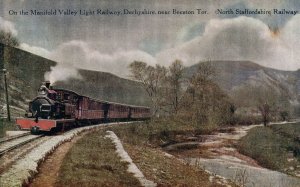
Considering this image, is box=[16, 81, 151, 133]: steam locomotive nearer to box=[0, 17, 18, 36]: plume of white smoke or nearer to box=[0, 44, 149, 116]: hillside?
box=[0, 44, 149, 116]: hillside

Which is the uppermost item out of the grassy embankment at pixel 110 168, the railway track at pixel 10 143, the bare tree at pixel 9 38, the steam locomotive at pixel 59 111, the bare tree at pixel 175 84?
the bare tree at pixel 9 38

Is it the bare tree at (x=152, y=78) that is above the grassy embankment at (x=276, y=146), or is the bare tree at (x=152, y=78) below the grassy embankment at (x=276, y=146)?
above

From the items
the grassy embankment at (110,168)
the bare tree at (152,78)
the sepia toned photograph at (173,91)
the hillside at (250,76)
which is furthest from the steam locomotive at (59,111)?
the hillside at (250,76)

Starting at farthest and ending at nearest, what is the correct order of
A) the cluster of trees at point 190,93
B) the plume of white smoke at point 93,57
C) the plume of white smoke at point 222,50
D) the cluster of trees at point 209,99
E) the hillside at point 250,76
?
the cluster of trees at point 209,99 → the cluster of trees at point 190,93 → the hillside at point 250,76 → the plume of white smoke at point 222,50 → the plume of white smoke at point 93,57

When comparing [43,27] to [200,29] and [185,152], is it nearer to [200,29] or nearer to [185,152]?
[200,29]

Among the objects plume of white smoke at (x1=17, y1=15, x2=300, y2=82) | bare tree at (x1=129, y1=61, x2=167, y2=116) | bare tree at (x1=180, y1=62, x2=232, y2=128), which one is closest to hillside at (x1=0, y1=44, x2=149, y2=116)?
bare tree at (x1=129, y1=61, x2=167, y2=116)

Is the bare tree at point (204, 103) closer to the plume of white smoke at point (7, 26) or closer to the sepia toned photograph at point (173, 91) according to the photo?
the sepia toned photograph at point (173, 91)

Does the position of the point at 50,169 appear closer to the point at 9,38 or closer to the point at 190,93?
the point at 9,38
